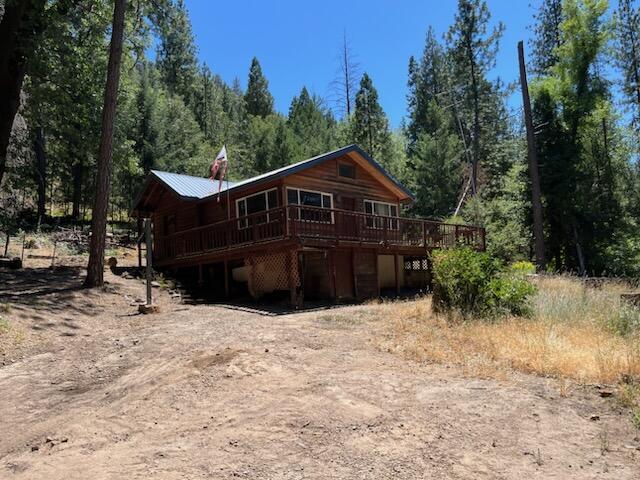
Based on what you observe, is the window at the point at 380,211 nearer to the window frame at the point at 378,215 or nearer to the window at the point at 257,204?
the window frame at the point at 378,215

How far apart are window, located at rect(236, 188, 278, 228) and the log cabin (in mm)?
38

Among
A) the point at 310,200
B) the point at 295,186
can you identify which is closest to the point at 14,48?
the point at 295,186

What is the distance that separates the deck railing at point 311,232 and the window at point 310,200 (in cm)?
4

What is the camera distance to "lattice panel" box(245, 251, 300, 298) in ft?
53.1

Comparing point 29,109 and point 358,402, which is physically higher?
point 29,109

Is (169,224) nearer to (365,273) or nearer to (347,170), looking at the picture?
(347,170)

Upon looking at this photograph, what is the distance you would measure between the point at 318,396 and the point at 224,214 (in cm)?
1422

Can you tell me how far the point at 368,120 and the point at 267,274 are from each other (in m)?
27.5

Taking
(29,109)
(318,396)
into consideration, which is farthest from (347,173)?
(318,396)

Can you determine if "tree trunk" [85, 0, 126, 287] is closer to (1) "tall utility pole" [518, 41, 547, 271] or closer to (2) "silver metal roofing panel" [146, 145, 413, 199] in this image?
(2) "silver metal roofing panel" [146, 145, 413, 199]

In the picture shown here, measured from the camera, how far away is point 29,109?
17.9 m

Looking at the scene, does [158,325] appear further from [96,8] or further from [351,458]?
[96,8]

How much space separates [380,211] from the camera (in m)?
21.2

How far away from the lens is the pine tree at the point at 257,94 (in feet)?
213
